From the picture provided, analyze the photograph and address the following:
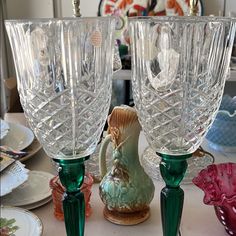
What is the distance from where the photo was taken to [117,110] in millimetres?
609

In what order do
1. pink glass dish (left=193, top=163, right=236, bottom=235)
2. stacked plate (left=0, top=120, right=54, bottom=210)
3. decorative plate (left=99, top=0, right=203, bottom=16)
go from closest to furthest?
1. pink glass dish (left=193, top=163, right=236, bottom=235)
2. stacked plate (left=0, top=120, right=54, bottom=210)
3. decorative plate (left=99, top=0, right=203, bottom=16)

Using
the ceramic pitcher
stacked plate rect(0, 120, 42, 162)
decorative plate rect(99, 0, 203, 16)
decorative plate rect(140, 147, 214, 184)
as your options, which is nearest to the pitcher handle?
the ceramic pitcher

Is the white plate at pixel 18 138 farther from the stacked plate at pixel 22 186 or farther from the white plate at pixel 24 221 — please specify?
the white plate at pixel 24 221

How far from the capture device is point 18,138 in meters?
0.98

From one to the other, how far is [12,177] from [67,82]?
1.08 ft

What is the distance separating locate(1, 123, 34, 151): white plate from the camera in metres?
0.94

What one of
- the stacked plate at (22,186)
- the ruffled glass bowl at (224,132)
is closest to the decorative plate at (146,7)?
the ruffled glass bowl at (224,132)

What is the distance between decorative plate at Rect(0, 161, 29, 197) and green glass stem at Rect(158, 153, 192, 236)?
0.29 metres

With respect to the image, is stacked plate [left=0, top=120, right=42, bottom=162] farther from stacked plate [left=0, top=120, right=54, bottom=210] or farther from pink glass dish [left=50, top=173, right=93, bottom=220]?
pink glass dish [left=50, top=173, right=93, bottom=220]

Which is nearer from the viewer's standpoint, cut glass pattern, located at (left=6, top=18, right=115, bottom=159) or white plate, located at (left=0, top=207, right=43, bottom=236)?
cut glass pattern, located at (left=6, top=18, right=115, bottom=159)

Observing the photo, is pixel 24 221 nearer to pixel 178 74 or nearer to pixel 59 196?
pixel 59 196

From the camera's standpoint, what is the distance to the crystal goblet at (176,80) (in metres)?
0.42

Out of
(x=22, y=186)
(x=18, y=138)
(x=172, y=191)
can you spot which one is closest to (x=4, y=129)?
(x=18, y=138)

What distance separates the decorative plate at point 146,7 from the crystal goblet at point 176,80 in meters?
1.76
